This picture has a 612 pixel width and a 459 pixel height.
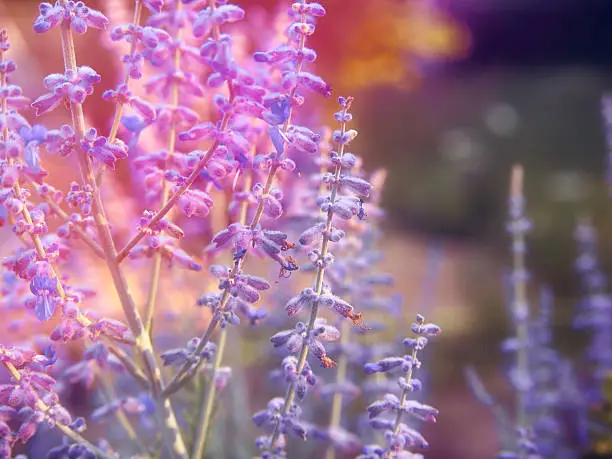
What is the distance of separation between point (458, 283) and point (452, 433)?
86.9 inches

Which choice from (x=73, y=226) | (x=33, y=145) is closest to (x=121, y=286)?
(x=73, y=226)

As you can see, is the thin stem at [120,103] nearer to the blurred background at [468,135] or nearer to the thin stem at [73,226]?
the thin stem at [73,226]

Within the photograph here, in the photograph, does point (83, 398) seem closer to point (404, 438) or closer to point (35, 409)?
point (35, 409)

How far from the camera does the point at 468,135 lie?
656cm

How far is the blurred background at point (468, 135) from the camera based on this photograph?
8.87 feet

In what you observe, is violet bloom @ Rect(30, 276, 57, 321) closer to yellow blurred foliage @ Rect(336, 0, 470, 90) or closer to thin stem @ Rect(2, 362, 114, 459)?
thin stem @ Rect(2, 362, 114, 459)

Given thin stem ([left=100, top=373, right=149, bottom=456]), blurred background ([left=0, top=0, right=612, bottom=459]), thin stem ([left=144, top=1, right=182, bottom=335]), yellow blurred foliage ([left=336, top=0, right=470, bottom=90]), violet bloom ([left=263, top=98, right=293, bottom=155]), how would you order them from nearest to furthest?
1. violet bloom ([left=263, top=98, right=293, bottom=155])
2. thin stem ([left=144, top=1, right=182, bottom=335])
3. thin stem ([left=100, top=373, right=149, bottom=456])
4. blurred background ([left=0, top=0, right=612, bottom=459])
5. yellow blurred foliage ([left=336, top=0, right=470, bottom=90])

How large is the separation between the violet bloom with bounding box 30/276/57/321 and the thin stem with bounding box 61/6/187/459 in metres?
0.08

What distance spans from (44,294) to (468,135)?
626 centimetres

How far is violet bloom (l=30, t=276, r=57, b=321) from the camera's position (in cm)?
67

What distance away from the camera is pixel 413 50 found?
3.69 meters

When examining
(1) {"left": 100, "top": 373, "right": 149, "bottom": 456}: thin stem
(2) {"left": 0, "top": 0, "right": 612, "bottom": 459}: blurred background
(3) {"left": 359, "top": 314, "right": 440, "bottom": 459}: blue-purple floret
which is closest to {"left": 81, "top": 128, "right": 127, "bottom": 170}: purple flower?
(3) {"left": 359, "top": 314, "right": 440, "bottom": 459}: blue-purple floret

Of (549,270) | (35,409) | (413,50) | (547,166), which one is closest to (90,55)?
(413,50)

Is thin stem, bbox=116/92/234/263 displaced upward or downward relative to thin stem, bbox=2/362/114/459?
upward
